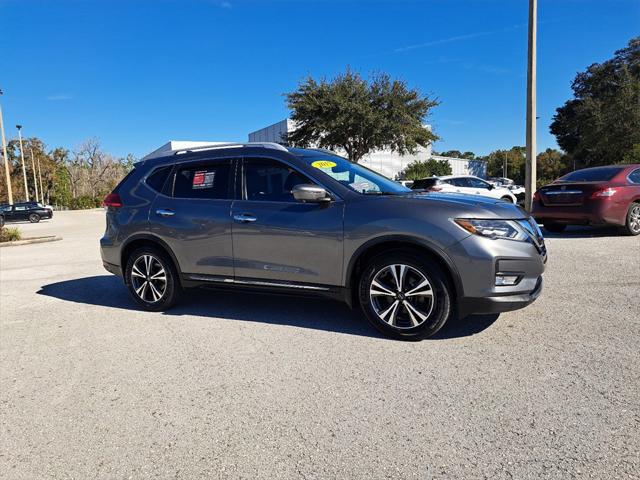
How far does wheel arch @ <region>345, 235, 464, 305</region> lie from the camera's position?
12.0ft

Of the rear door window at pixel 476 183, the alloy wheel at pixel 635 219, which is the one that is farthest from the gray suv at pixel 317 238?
the rear door window at pixel 476 183

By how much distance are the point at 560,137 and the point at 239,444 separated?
234ft

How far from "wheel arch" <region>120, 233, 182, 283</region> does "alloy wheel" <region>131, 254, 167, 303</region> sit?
15cm

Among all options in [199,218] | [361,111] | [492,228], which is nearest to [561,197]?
[492,228]

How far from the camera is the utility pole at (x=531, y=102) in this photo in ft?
44.9

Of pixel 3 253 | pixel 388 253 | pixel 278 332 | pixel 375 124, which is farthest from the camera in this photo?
pixel 375 124

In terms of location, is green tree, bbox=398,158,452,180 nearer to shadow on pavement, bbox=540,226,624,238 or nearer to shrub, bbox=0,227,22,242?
shadow on pavement, bbox=540,226,624,238

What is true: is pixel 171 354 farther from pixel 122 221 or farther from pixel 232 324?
pixel 122 221

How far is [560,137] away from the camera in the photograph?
62938 mm

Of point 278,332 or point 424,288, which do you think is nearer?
point 424,288

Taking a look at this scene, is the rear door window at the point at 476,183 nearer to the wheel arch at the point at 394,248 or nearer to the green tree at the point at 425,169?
the wheel arch at the point at 394,248

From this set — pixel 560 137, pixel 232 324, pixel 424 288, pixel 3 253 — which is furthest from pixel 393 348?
pixel 560 137

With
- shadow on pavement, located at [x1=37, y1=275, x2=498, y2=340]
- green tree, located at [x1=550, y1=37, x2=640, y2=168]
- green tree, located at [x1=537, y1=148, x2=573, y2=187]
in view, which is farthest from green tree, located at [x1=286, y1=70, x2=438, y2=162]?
green tree, located at [x1=537, y1=148, x2=573, y2=187]

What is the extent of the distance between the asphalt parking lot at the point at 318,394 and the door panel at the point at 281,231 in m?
0.57
